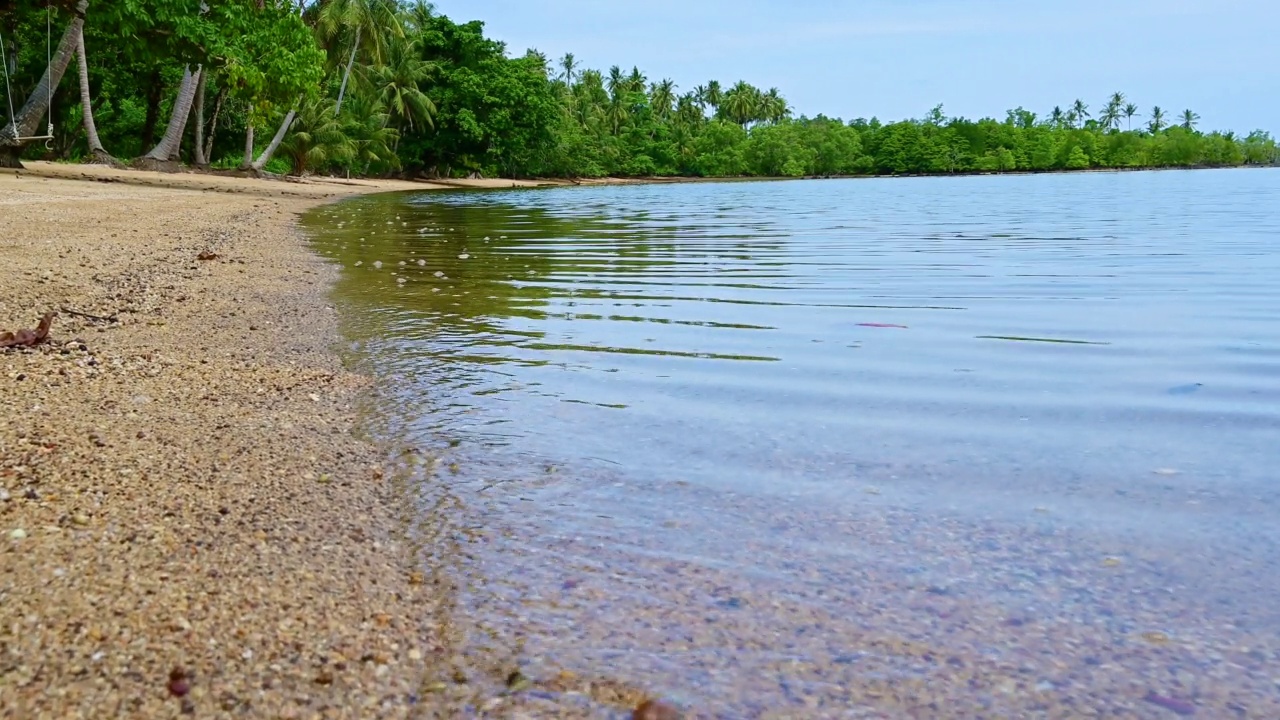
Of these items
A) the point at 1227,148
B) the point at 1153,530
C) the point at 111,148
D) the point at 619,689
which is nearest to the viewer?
the point at 619,689

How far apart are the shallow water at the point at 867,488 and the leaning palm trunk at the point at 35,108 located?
18.6 metres

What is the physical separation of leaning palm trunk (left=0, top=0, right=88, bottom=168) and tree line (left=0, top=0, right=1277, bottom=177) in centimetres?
5

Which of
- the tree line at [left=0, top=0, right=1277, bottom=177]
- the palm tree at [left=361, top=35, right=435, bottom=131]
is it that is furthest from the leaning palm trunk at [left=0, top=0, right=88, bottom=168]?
the palm tree at [left=361, top=35, right=435, bottom=131]

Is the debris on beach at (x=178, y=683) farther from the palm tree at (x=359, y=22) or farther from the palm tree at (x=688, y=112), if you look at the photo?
the palm tree at (x=688, y=112)

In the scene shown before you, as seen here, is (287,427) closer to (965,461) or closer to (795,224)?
(965,461)

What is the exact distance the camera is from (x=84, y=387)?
368 cm

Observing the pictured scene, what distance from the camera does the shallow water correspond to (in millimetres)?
1854

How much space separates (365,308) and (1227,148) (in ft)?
531

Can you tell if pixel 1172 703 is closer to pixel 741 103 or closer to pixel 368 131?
pixel 368 131

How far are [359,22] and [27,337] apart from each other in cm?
3646

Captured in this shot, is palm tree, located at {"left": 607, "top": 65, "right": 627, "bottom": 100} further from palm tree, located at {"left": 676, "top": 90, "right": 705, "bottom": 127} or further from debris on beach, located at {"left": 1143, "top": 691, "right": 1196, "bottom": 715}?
debris on beach, located at {"left": 1143, "top": 691, "right": 1196, "bottom": 715}

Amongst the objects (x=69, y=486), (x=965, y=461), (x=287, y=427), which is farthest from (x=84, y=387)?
(x=965, y=461)

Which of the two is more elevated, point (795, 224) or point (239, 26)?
point (239, 26)

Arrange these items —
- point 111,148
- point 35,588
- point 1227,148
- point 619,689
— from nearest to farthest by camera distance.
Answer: point 619,689 < point 35,588 < point 111,148 < point 1227,148
